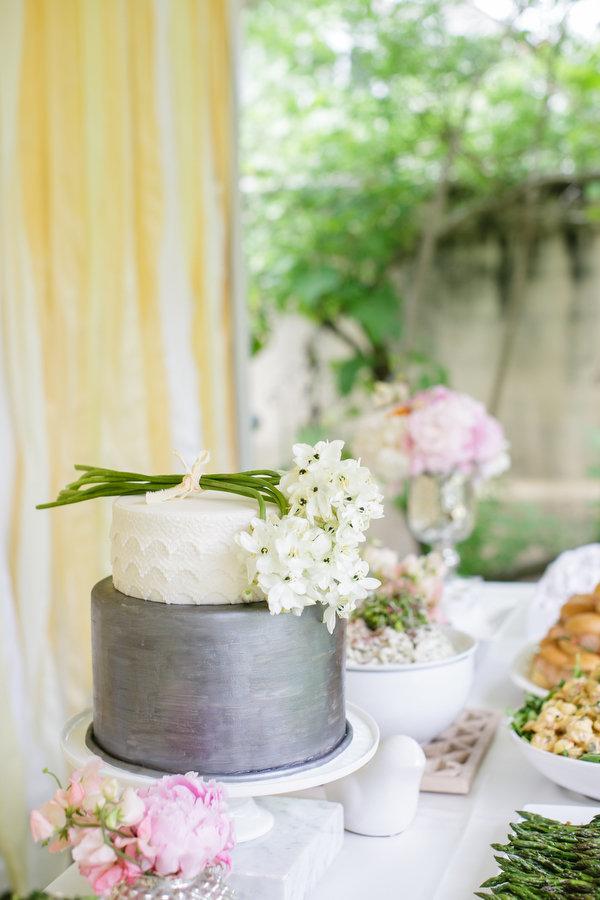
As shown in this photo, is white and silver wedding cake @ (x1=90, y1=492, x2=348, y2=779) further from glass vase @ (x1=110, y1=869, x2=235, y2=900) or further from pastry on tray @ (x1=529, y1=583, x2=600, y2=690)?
pastry on tray @ (x1=529, y1=583, x2=600, y2=690)

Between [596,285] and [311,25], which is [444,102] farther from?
[596,285]

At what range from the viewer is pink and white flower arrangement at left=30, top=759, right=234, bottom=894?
0.71m

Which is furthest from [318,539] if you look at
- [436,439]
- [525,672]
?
[436,439]

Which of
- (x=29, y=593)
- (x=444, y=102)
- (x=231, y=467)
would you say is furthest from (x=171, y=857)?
(x=444, y=102)

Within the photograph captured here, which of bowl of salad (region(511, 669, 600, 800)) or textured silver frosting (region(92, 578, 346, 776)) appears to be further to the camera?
bowl of salad (region(511, 669, 600, 800))

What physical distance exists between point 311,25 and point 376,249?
3.73 ft

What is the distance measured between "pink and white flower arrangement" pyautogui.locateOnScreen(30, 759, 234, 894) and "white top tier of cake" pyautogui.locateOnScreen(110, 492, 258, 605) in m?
0.18

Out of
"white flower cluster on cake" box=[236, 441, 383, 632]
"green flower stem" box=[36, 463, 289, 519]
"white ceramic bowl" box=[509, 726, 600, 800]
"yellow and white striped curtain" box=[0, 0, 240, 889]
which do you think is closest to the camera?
"white flower cluster on cake" box=[236, 441, 383, 632]

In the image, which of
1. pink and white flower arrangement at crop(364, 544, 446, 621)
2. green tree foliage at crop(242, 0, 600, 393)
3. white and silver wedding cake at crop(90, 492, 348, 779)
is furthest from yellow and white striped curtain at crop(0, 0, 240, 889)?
green tree foliage at crop(242, 0, 600, 393)

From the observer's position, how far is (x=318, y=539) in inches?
32.0

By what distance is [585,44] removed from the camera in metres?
4.30

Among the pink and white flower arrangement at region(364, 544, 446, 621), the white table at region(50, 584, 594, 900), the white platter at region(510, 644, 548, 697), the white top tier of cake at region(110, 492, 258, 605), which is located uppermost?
the white top tier of cake at region(110, 492, 258, 605)

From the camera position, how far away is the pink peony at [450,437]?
5.76 feet

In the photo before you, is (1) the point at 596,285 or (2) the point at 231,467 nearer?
(2) the point at 231,467
